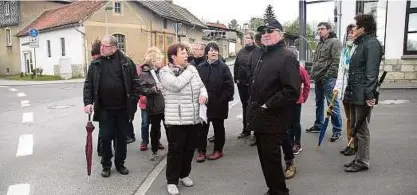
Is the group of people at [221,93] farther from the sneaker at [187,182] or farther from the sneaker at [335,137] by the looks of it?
the sneaker at [335,137]

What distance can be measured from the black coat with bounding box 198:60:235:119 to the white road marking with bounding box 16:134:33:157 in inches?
126

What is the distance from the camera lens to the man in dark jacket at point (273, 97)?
3.89 meters

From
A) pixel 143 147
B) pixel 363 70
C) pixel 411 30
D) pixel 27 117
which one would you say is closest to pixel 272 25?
pixel 363 70

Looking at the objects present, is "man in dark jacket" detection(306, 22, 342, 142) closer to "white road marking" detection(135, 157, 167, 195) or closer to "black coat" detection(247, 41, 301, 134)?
"black coat" detection(247, 41, 301, 134)

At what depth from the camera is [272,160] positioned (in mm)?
4055

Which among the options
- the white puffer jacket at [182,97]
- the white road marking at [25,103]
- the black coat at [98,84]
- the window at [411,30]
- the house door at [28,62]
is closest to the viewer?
the white puffer jacket at [182,97]

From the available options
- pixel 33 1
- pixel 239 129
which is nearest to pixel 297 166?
pixel 239 129

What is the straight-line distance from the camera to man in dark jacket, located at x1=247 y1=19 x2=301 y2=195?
3.89 m

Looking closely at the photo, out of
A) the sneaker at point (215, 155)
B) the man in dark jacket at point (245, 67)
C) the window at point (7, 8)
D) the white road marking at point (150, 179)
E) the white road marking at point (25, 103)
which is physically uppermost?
the window at point (7, 8)

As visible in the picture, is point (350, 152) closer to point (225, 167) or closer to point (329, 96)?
point (329, 96)

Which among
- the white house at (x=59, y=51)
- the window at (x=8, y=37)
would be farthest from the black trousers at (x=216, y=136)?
the window at (x=8, y=37)

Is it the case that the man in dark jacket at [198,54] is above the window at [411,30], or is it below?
below

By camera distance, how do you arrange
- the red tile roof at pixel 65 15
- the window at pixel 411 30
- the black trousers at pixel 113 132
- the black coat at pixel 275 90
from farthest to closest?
the red tile roof at pixel 65 15 → the window at pixel 411 30 → the black trousers at pixel 113 132 → the black coat at pixel 275 90

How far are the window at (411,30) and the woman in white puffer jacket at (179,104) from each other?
11.4 metres
